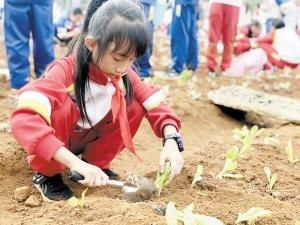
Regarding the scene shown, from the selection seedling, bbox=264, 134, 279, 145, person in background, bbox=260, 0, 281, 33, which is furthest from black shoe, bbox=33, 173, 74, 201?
person in background, bbox=260, 0, 281, 33

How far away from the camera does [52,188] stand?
7.88ft

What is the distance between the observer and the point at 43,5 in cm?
458

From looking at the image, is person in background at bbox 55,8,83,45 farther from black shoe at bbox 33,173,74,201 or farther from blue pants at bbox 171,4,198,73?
black shoe at bbox 33,173,74,201

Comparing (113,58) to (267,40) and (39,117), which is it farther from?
(267,40)

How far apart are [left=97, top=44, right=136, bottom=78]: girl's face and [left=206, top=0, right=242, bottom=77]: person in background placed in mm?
4397

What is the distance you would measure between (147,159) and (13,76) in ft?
6.16

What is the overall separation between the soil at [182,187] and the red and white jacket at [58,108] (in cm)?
25

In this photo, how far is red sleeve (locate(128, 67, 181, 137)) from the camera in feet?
8.11

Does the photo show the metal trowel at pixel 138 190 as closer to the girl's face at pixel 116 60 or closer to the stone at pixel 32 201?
the stone at pixel 32 201

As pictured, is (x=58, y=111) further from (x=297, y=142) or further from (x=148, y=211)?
(x=297, y=142)

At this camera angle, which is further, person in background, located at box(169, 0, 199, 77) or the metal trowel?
person in background, located at box(169, 0, 199, 77)

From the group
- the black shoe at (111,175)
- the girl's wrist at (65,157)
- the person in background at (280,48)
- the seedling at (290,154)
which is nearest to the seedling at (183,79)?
the person in background at (280,48)

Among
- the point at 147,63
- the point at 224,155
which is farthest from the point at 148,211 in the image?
the point at 147,63

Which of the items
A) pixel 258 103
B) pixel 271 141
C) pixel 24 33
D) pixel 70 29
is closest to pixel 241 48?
pixel 258 103
